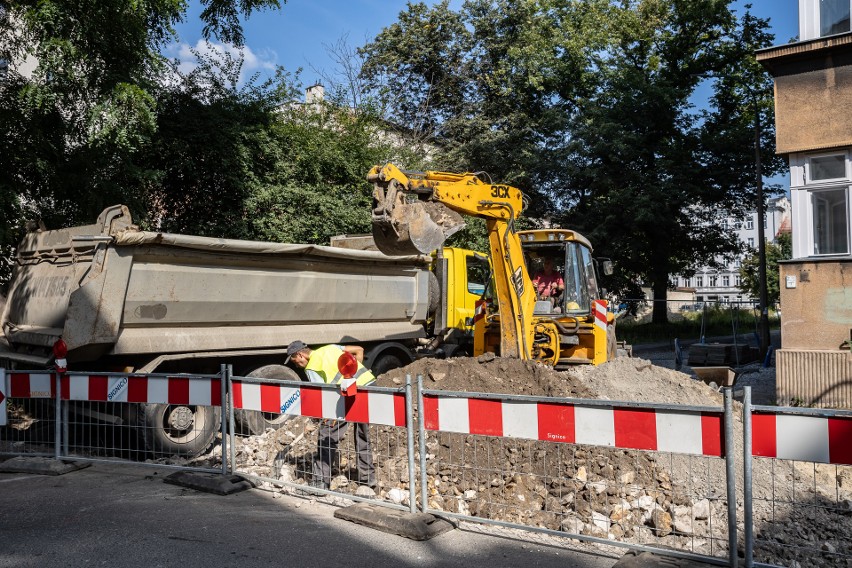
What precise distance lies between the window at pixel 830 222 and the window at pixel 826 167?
224 mm

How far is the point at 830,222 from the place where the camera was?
11.0 metres

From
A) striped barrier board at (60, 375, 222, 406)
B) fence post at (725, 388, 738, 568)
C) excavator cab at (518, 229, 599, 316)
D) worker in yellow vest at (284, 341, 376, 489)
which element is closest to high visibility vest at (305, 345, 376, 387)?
worker in yellow vest at (284, 341, 376, 489)

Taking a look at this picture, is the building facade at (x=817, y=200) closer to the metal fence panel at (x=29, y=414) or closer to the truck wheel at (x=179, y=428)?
the truck wheel at (x=179, y=428)

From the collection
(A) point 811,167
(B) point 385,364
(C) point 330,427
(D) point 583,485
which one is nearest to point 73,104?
(B) point 385,364

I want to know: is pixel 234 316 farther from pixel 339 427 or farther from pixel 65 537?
pixel 65 537

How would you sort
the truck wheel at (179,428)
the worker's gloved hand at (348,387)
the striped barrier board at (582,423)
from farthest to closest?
the truck wheel at (179,428), the worker's gloved hand at (348,387), the striped barrier board at (582,423)

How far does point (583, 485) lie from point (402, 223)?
3364 mm

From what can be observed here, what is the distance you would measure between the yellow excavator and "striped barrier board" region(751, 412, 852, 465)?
15.1 feet

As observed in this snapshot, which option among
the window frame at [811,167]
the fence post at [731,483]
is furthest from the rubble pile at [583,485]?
the window frame at [811,167]

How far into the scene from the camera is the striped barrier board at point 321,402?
215 inches

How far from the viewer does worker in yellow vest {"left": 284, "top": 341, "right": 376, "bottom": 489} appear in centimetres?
623

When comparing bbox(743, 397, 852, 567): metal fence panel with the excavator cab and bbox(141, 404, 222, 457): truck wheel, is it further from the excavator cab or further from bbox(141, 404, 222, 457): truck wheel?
bbox(141, 404, 222, 457): truck wheel

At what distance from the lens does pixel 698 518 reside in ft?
18.8

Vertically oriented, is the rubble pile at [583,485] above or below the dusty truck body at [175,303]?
below
